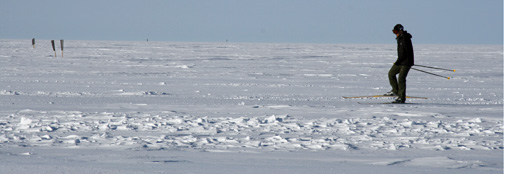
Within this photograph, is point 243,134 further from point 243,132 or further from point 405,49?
point 405,49

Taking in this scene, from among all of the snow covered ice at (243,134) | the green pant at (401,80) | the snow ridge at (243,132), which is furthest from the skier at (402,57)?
the snow ridge at (243,132)

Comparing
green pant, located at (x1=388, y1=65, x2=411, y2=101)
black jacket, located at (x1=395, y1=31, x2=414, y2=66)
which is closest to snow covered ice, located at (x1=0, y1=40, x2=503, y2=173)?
green pant, located at (x1=388, y1=65, x2=411, y2=101)

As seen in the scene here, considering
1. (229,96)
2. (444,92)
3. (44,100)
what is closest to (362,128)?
(229,96)

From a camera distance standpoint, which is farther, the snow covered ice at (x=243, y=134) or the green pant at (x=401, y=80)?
the green pant at (x=401, y=80)

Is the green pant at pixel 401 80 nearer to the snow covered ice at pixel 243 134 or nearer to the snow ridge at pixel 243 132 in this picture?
the snow covered ice at pixel 243 134

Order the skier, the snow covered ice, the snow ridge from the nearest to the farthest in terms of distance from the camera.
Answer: the snow covered ice, the snow ridge, the skier

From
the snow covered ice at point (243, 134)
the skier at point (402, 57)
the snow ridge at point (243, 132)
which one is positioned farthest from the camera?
the skier at point (402, 57)

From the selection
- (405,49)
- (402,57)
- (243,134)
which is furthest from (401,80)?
(243,134)

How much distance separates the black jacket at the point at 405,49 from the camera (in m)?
9.27

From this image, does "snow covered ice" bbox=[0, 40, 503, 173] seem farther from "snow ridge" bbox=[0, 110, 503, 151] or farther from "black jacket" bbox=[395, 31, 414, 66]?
"black jacket" bbox=[395, 31, 414, 66]

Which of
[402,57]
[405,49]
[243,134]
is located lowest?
[243,134]

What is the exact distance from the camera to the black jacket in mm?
9266

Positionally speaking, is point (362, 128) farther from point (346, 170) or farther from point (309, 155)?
point (346, 170)

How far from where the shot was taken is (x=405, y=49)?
9.32 m
